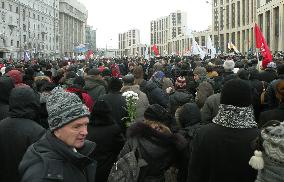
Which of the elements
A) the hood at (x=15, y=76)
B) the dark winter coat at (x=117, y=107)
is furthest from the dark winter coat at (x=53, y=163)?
the hood at (x=15, y=76)

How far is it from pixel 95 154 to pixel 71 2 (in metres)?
121

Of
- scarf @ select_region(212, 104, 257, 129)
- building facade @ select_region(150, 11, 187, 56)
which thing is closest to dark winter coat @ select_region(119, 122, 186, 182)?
scarf @ select_region(212, 104, 257, 129)

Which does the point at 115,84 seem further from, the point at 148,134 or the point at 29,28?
the point at 29,28

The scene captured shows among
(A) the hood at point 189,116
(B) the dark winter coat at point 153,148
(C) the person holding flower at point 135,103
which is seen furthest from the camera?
(C) the person holding flower at point 135,103

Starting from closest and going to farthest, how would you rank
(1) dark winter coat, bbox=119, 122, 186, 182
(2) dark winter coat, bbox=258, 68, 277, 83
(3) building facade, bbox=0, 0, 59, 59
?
(1) dark winter coat, bbox=119, 122, 186, 182 < (2) dark winter coat, bbox=258, 68, 277, 83 < (3) building facade, bbox=0, 0, 59, 59

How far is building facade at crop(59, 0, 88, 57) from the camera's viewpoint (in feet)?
369

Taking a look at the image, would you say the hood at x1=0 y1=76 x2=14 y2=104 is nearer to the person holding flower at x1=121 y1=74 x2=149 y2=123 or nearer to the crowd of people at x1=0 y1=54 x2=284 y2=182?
the crowd of people at x1=0 y1=54 x2=284 y2=182

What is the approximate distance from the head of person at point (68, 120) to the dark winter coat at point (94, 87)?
5.30 m

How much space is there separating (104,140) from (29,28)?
82.6m

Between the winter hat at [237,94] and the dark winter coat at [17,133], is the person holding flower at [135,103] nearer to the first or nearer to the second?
the dark winter coat at [17,133]

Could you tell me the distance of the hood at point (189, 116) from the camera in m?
5.58

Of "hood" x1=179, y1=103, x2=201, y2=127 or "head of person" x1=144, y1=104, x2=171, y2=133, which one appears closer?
"head of person" x1=144, y1=104, x2=171, y2=133

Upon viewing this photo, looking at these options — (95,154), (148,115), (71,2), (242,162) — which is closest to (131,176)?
(148,115)

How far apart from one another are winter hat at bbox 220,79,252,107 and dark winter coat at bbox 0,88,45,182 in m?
2.03
